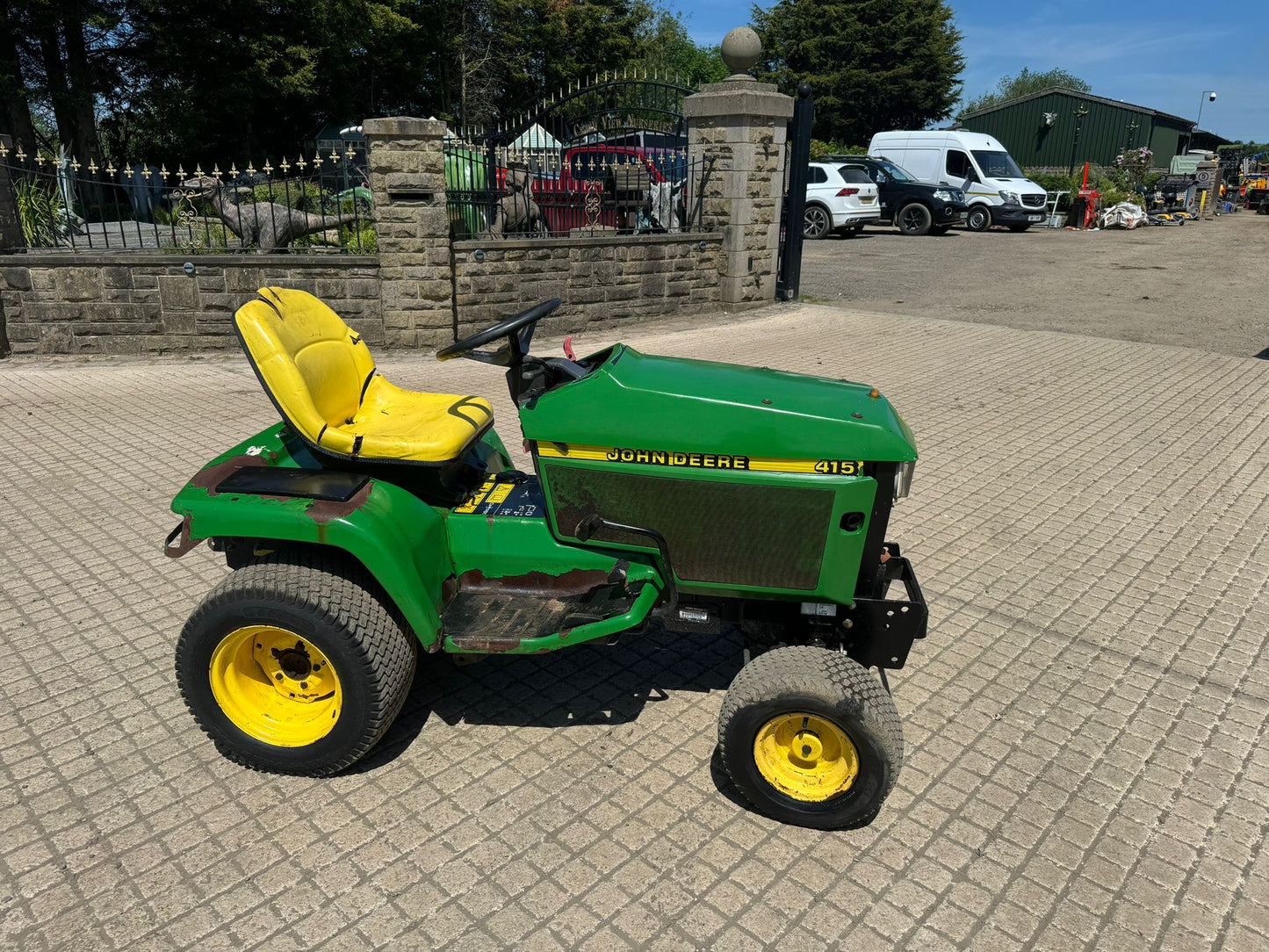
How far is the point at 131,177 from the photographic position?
886 centimetres

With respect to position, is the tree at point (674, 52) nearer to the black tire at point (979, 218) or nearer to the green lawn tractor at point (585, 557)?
the black tire at point (979, 218)

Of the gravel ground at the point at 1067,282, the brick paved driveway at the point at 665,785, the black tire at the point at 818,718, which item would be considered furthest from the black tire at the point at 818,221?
the black tire at the point at 818,718

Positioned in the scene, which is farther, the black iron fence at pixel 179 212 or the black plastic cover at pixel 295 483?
the black iron fence at pixel 179 212

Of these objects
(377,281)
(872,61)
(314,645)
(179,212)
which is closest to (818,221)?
(377,281)

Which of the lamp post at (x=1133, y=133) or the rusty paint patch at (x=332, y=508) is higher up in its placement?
the lamp post at (x=1133, y=133)

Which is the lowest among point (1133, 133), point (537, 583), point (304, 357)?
point (537, 583)

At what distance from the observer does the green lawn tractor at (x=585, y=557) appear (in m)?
2.83

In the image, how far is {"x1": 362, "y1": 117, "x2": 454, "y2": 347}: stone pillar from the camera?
855 centimetres

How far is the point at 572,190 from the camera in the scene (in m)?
10.3

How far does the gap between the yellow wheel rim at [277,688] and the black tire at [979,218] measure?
74.5ft

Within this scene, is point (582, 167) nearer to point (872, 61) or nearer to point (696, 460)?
point (696, 460)

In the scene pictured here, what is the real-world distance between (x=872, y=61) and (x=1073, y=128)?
10565 millimetres

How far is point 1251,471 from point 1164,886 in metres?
4.58

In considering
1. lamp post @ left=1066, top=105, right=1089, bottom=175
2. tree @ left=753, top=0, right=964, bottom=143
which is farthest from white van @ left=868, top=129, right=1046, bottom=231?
tree @ left=753, top=0, right=964, bottom=143
